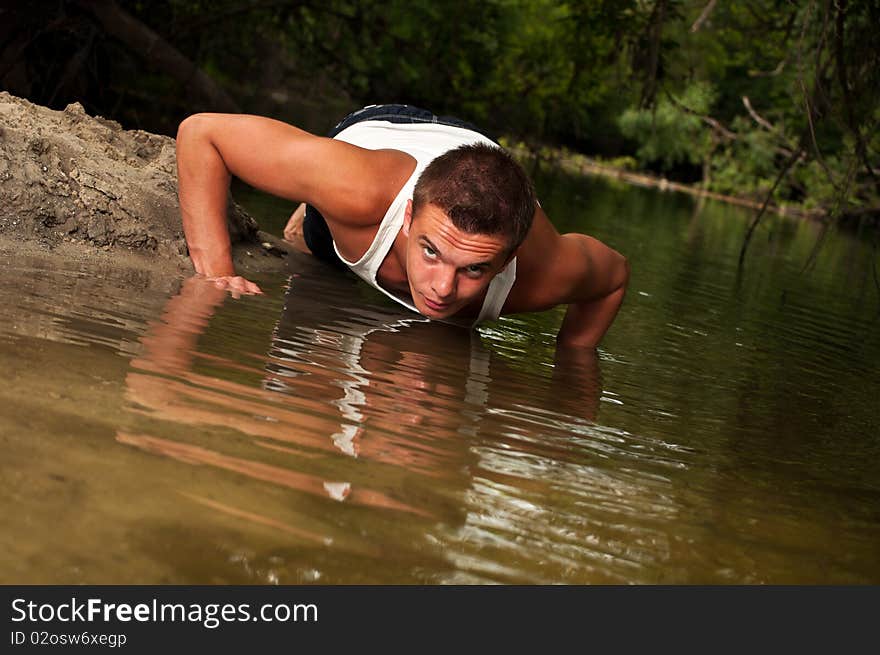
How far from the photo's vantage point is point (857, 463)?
12.2 feet

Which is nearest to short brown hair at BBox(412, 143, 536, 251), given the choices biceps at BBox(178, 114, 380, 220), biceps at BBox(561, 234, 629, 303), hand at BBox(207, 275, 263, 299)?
biceps at BBox(178, 114, 380, 220)

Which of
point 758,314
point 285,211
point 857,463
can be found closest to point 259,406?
point 857,463

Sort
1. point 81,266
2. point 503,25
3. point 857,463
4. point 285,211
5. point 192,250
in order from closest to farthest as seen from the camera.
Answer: point 857,463
point 81,266
point 192,250
point 285,211
point 503,25

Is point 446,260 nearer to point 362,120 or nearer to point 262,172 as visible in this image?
point 262,172

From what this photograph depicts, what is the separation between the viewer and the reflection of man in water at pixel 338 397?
97.3 inches

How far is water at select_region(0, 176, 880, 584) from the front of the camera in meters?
2.06

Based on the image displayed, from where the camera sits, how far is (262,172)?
16.0 ft

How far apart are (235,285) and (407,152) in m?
1.01

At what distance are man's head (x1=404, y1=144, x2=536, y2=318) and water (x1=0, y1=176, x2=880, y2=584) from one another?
0.34 meters

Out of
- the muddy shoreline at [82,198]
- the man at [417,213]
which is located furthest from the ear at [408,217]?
the muddy shoreline at [82,198]

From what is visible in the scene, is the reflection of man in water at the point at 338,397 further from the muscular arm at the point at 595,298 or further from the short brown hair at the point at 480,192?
the muscular arm at the point at 595,298

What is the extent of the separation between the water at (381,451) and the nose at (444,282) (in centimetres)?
29
